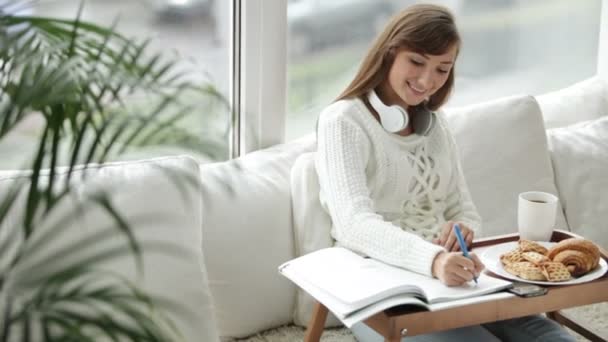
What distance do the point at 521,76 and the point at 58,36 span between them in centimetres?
248

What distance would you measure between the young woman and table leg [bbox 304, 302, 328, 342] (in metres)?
0.11

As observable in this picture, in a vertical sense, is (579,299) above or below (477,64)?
below

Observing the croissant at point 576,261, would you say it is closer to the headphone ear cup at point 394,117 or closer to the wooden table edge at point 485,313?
the wooden table edge at point 485,313

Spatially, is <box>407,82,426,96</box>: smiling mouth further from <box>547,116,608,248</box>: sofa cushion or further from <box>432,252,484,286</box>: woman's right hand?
<box>547,116,608,248</box>: sofa cushion

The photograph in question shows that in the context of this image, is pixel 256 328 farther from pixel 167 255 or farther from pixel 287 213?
pixel 167 255

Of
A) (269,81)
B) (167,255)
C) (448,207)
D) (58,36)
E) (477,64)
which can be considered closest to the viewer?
(58,36)

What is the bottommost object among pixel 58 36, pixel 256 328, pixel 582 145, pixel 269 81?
pixel 256 328

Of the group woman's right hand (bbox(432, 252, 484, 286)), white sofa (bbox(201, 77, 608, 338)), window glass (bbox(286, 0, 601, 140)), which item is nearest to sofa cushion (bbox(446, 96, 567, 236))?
white sofa (bbox(201, 77, 608, 338))

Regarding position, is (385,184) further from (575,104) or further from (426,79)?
(575,104)

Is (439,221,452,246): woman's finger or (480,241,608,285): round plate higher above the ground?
(439,221,452,246): woman's finger

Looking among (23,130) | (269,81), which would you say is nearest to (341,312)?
(23,130)

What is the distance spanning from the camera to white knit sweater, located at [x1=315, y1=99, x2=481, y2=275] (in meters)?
1.85

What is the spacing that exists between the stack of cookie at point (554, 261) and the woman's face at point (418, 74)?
438 millimetres

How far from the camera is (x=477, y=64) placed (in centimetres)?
298
